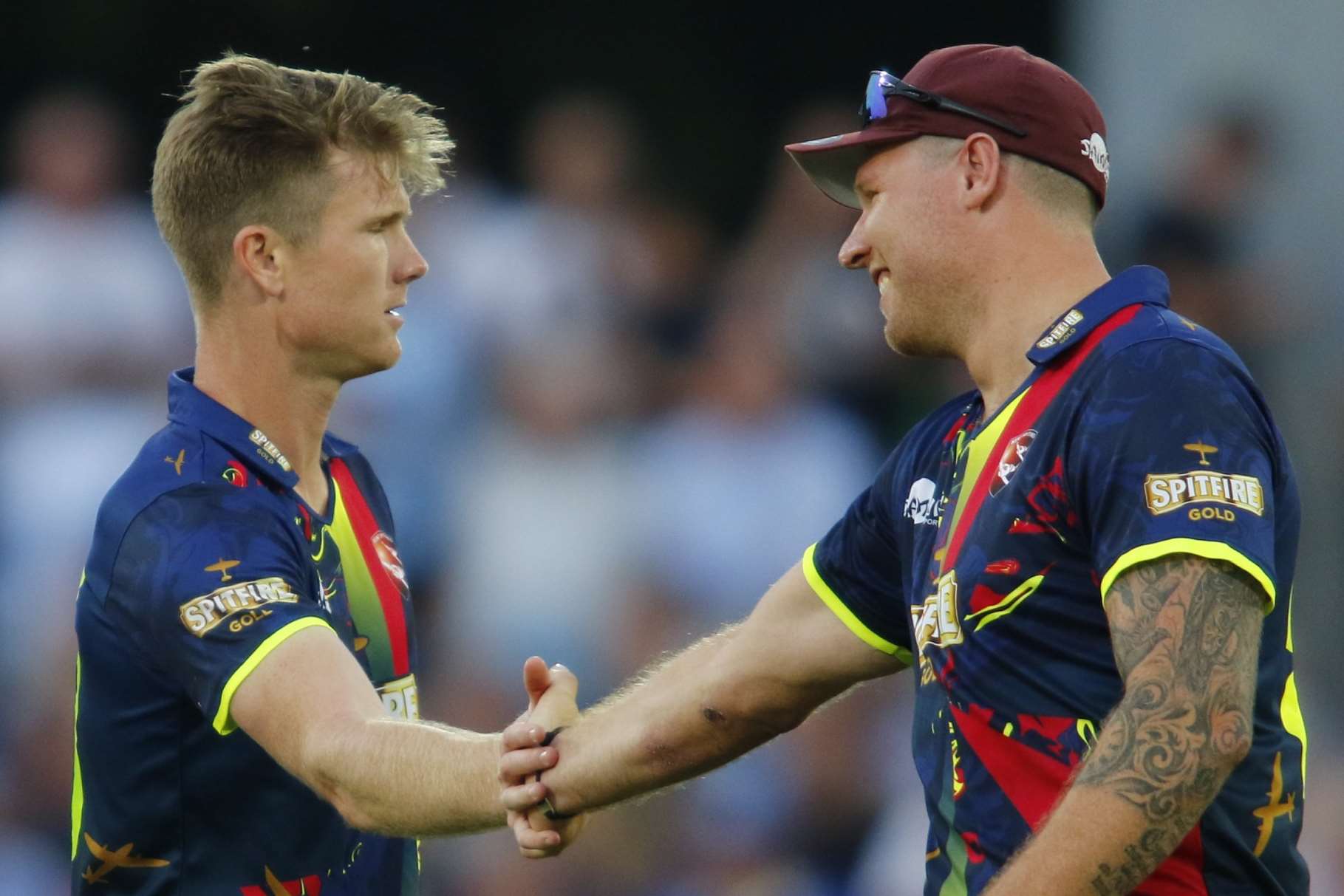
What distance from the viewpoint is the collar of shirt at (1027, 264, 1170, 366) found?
135 inches

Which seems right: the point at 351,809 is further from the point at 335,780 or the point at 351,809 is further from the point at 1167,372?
the point at 1167,372

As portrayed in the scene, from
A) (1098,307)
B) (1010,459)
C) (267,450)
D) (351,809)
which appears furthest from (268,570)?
(1098,307)

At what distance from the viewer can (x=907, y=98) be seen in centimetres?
379

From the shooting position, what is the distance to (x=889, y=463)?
395cm

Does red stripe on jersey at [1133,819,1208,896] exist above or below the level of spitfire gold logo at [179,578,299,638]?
below

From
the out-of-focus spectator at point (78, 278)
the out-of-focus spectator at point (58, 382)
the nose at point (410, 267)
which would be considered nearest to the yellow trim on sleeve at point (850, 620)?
the nose at point (410, 267)

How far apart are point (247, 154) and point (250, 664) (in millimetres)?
1305

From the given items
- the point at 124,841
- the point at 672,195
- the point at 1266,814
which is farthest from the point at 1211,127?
the point at 124,841

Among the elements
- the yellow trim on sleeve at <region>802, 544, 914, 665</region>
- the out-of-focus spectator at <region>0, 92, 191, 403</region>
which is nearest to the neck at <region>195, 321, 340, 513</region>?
the yellow trim on sleeve at <region>802, 544, 914, 665</region>

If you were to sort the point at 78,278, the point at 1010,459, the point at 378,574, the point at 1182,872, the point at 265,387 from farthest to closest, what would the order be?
the point at 78,278, the point at 378,574, the point at 265,387, the point at 1010,459, the point at 1182,872

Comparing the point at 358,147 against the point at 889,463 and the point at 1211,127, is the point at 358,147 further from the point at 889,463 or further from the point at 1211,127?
the point at 1211,127

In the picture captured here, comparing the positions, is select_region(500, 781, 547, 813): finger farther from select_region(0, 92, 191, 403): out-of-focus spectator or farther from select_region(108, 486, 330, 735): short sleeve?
select_region(0, 92, 191, 403): out-of-focus spectator

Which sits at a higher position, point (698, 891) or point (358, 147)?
point (358, 147)

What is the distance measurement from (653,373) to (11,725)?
3.25 metres
